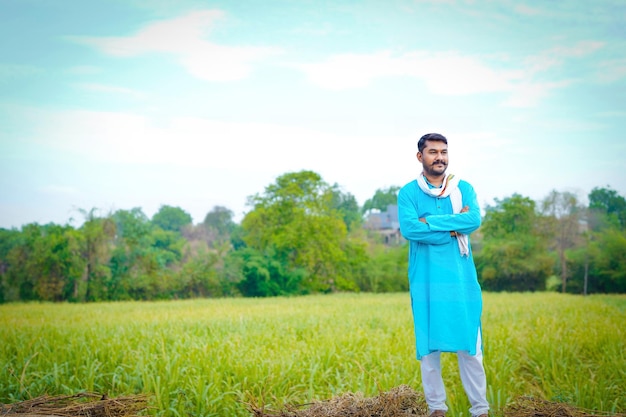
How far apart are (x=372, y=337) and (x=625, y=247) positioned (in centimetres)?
1501

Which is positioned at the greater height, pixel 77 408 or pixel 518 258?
pixel 518 258

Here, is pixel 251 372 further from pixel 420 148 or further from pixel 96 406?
pixel 420 148

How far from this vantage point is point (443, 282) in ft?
9.89

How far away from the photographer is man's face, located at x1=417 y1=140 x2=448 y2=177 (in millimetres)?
3078

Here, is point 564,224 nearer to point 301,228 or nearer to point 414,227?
point 301,228

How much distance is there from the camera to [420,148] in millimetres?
3154

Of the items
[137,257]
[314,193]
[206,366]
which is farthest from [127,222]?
[206,366]

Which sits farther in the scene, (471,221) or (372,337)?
(372,337)

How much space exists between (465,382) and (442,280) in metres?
0.63

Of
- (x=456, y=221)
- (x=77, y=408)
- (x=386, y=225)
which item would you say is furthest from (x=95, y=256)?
(x=386, y=225)

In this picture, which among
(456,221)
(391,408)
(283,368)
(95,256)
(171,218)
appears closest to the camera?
(391,408)

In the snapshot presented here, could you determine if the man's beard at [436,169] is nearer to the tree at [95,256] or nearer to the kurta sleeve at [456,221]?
the kurta sleeve at [456,221]

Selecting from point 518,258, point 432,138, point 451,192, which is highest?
point 432,138

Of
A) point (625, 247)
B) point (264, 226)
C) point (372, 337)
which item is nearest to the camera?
point (372, 337)
